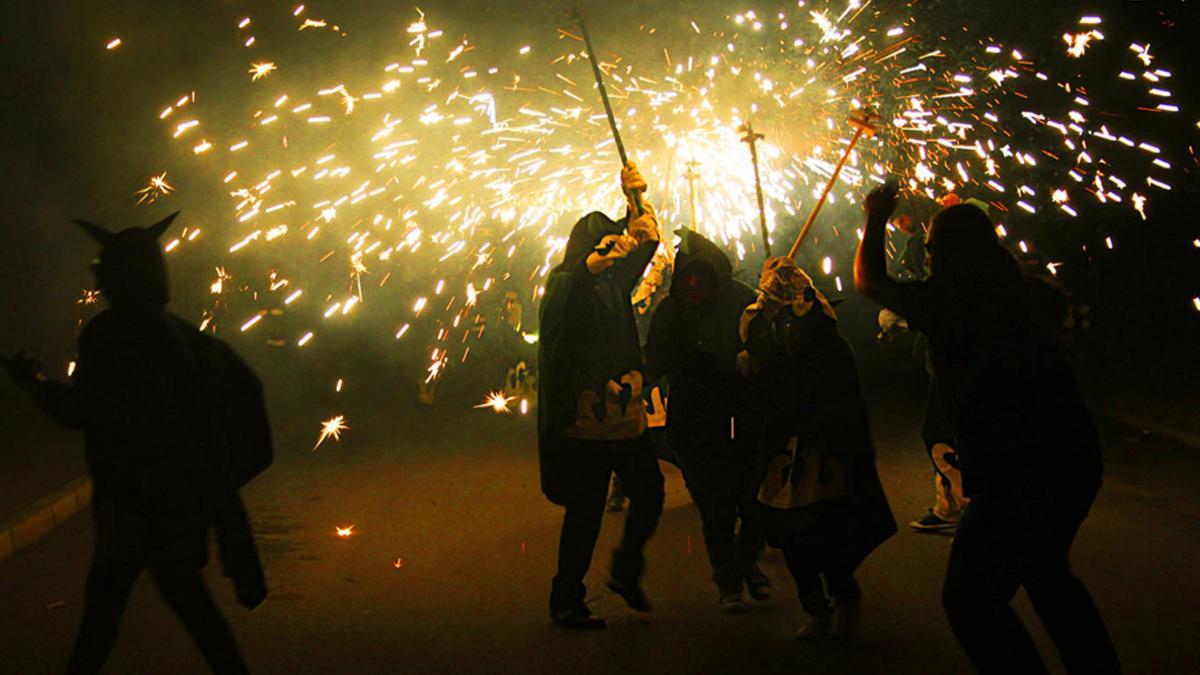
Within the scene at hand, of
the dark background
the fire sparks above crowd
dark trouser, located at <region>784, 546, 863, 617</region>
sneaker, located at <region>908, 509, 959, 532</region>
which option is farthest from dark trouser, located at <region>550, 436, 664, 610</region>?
the dark background

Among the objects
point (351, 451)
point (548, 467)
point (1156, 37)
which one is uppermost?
point (1156, 37)

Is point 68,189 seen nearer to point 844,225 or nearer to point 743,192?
point 743,192

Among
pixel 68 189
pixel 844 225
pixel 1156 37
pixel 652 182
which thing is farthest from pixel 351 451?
pixel 844 225

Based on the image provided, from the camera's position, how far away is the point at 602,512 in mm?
5680

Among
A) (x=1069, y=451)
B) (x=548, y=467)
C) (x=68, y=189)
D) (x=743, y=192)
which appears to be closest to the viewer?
(x=1069, y=451)

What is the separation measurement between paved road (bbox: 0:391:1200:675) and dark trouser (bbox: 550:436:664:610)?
0.79 feet

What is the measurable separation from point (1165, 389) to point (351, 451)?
9.95m

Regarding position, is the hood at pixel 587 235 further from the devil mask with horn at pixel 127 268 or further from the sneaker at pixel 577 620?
the devil mask with horn at pixel 127 268

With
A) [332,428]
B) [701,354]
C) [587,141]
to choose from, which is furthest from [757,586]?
[332,428]

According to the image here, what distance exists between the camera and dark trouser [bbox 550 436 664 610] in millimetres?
5609

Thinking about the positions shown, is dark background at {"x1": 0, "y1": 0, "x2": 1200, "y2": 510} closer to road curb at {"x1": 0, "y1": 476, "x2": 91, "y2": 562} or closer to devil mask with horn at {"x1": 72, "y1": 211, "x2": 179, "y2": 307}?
road curb at {"x1": 0, "y1": 476, "x2": 91, "y2": 562}

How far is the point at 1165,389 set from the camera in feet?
47.4

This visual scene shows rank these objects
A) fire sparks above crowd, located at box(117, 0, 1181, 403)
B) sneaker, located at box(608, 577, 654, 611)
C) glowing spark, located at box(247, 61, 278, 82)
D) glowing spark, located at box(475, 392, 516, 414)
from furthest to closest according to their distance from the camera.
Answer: glowing spark, located at box(475, 392, 516, 414) < glowing spark, located at box(247, 61, 278, 82) < fire sparks above crowd, located at box(117, 0, 1181, 403) < sneaker, located at box(608, 577, 654, 611)

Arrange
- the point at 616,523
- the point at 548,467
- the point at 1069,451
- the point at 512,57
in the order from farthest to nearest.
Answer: the point at 512,57 → the point at 616,523 → the point at 548,467 → the point at 1069,451
